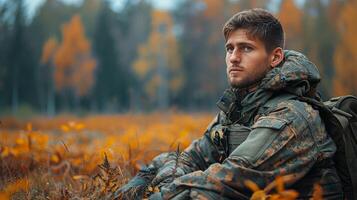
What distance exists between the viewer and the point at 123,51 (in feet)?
124

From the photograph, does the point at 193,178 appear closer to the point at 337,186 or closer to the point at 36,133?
the point at 337,186

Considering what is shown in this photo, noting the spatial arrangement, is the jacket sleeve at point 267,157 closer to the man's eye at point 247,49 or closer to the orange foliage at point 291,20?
Answer: the man's eye at point 247,49

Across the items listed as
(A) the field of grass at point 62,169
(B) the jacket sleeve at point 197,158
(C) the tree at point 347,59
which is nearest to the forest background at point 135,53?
(C) the tree at point 347,59

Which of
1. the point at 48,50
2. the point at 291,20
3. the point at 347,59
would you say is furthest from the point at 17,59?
the point at 347,59

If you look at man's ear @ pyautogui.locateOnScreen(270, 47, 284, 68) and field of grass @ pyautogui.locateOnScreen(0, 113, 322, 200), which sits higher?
man's ear @ pyautogui.locateOnScreen(270, 47, 284, 68)

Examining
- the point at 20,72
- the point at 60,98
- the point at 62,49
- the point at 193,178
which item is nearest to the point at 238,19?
the point at 193,178

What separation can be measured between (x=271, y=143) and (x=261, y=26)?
33.7 inches

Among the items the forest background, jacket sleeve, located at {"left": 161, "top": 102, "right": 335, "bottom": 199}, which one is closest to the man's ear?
jacket sleeve, located at {"left": 161, "top": 102, "right": 335, "bottom": 199}

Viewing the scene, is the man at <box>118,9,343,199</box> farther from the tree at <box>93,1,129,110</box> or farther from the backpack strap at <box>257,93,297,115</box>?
the tree at <box>93,1,129,110</box>

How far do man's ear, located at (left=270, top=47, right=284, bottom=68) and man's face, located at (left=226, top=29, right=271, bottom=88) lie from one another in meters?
0.04

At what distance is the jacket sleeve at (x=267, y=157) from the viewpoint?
7.56 ft

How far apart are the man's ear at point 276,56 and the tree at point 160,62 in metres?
33.3

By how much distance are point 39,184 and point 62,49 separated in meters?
29.8

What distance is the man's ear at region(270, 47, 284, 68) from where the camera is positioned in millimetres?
2879
